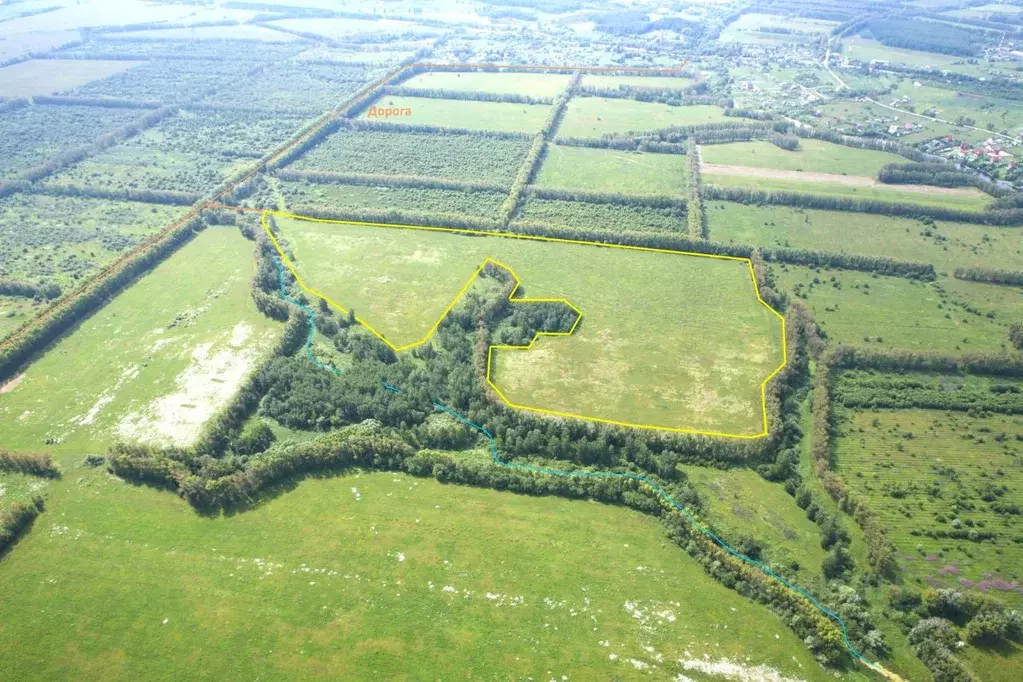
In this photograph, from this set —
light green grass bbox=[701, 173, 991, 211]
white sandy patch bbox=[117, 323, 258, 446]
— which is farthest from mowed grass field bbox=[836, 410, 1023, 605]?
white sandy patch bbox=[117, 323, 258, 446]

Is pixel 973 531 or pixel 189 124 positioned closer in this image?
pixel 973 531

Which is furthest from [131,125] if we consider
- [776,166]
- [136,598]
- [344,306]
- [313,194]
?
[776,166]

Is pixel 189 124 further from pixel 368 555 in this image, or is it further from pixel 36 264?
pixel 368 555

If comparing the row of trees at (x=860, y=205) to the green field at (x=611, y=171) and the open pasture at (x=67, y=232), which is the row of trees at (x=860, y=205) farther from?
the open pasture at (x=67, y=232)

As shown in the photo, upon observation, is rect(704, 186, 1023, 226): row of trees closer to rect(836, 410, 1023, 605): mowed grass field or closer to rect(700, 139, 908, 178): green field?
rect(700, 139, 908, 178): green field

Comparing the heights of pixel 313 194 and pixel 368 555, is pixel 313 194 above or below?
above

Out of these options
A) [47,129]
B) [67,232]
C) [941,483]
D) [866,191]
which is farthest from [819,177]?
[47,129]
